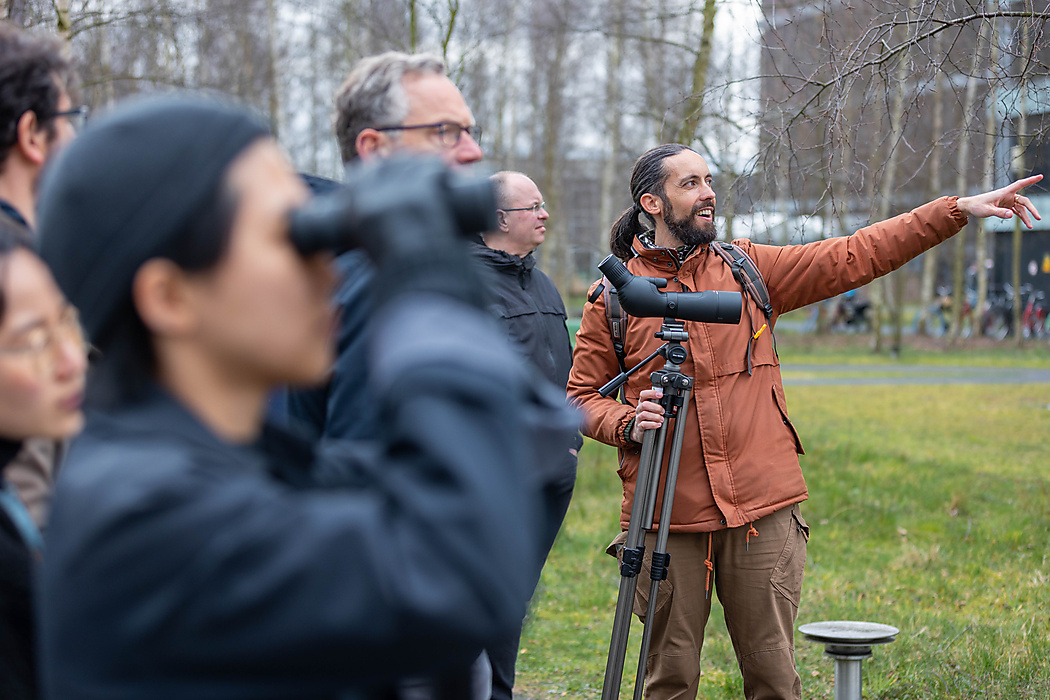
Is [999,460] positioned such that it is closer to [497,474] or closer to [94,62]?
[497,474]

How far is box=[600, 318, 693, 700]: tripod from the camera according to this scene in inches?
133

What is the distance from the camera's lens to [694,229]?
12.1ft

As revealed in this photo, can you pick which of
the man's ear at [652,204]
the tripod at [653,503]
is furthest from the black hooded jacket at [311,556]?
the man's ear at [652,204]

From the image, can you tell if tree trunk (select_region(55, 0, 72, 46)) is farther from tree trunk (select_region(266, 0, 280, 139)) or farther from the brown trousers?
tree trunk (select_region(266, 0, 280, 139))

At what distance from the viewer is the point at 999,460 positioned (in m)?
9.34

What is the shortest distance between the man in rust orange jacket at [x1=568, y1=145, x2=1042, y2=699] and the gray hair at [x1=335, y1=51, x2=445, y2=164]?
5.35ft

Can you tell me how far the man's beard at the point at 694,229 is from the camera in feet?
12.1

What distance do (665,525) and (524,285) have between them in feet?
3.86

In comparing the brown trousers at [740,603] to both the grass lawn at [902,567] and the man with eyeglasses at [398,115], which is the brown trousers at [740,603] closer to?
the grass lawn at [902,567]

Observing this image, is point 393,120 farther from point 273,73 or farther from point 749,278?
point 273,73

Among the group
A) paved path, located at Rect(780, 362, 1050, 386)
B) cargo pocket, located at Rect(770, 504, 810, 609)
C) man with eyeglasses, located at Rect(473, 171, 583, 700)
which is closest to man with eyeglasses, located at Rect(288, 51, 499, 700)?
man with eyeglasses, located at Rect(473, 171, 583, 700)

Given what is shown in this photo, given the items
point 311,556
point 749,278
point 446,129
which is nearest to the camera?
point 311,556

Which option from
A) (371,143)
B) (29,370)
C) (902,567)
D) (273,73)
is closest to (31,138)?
(371,143)

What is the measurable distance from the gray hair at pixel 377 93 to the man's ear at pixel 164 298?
1193mm
